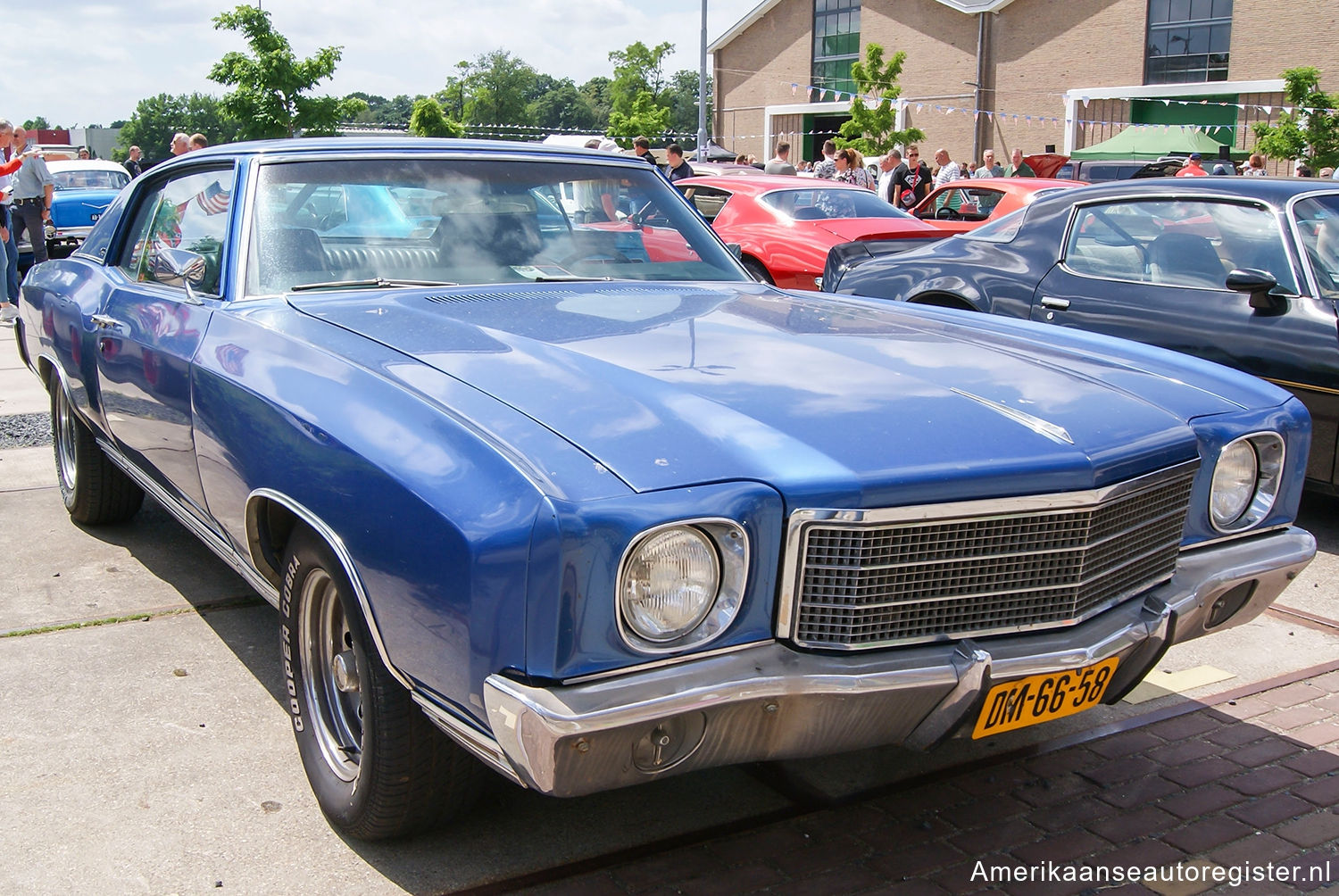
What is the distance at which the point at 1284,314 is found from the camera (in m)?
5.08

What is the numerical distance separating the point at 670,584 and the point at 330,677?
3.63 ft

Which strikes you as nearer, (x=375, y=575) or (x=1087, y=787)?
(x=375, y=575)

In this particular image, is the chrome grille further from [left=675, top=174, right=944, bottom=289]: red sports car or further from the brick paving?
[left=675, top=174, right=944, bottom=289]: red sports car

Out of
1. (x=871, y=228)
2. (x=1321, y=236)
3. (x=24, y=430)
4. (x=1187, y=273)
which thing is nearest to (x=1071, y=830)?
(x=1187, y=273)

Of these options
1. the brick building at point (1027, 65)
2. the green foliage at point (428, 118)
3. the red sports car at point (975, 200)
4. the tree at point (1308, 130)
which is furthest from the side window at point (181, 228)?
the green foliage at point (428, 118)

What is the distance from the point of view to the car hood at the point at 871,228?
973 centimetres

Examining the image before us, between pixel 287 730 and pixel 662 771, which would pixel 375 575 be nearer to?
pixel 662 771

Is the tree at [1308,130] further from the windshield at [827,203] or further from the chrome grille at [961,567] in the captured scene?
the chrome grille at [961,567]

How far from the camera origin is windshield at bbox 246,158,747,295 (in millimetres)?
3354

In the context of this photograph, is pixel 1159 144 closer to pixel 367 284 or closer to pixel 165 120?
pixel 367 284

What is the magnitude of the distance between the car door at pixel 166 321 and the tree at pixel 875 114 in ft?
109

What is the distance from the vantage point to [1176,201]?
5742 millimetres

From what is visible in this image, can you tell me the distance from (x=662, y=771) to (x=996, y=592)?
2.47 ft

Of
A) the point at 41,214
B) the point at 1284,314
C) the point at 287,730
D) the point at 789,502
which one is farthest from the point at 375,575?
the point at 41,214
